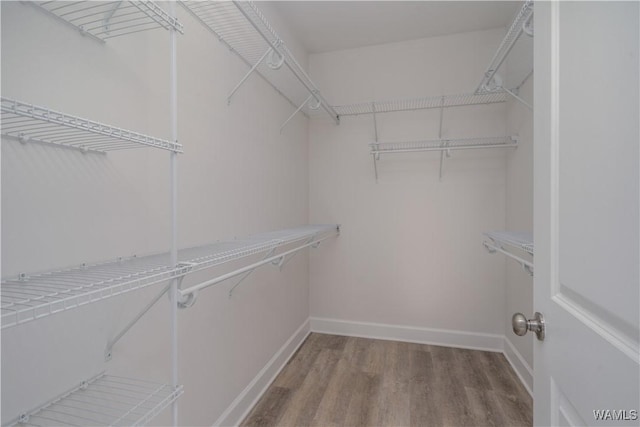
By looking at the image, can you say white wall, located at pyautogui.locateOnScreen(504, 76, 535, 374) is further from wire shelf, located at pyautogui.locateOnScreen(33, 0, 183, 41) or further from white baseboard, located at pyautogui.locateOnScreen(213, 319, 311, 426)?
wire shelf, located at pyautogui.locateOnScreen(33, 0, 183, 41)

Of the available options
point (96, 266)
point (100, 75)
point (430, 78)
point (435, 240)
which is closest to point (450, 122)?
point (430, 78)

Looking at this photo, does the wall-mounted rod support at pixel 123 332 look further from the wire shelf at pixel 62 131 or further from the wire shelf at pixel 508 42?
the wire shelf at pixel 508 42

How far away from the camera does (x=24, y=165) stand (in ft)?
2.29

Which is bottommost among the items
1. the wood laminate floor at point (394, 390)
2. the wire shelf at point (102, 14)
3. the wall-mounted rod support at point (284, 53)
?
the wood laminate floor at point (394, 390)

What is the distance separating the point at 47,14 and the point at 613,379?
1.38 m

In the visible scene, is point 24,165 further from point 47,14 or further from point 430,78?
point 430,78

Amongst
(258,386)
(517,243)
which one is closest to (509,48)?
(517,243)

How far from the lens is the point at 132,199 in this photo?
99 centimetres

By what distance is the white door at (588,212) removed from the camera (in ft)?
1.40

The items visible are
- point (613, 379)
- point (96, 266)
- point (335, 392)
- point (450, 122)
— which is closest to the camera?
point (613, 379)

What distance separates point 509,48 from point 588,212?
1289 millimetres

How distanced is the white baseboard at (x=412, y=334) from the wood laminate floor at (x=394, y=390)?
0.24 feet

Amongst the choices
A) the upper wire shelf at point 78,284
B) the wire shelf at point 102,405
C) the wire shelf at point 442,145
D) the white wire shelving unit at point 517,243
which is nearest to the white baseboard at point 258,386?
the wire shelf at point 102,405

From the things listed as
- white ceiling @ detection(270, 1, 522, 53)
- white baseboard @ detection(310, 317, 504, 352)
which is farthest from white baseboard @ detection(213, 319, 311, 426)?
white ceiling @ detection(270, 1, 522, 53)
